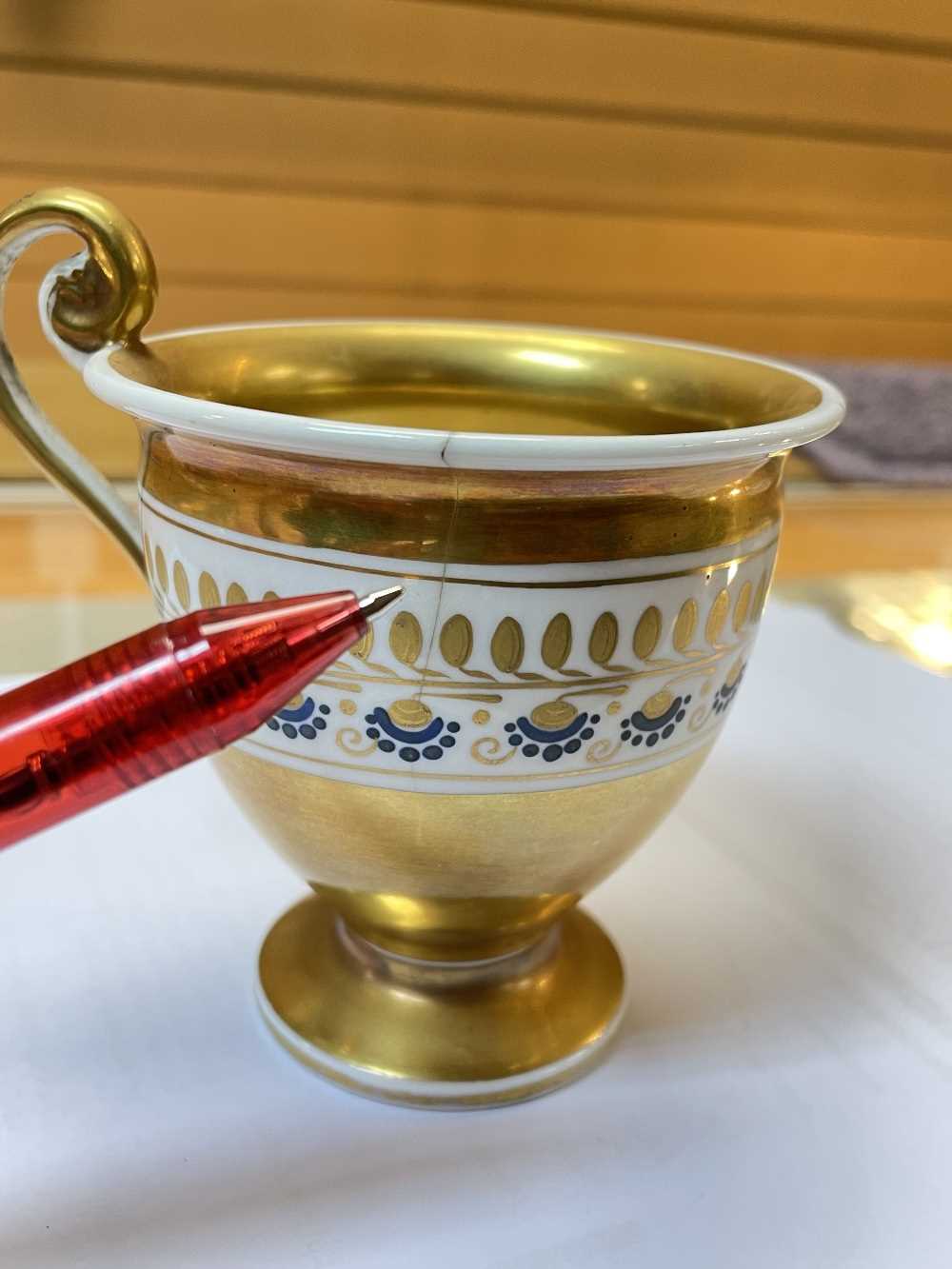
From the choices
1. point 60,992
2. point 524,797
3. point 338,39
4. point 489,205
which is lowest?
point 60,992

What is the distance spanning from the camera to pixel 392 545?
0.22 meters

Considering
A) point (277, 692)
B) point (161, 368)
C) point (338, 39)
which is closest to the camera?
point (277, 692)

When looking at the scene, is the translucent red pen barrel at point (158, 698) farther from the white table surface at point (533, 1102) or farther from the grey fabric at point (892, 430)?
the grey fabric at point (892, 430)

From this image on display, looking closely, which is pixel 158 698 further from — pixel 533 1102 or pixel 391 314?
pixel 391 314

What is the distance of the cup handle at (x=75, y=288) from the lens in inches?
11.0

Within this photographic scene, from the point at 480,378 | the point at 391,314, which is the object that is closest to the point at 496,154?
the point at 391,314

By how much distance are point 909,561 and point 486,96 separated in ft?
2.01

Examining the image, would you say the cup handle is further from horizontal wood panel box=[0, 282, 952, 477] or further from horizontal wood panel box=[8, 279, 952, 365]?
horizontal wood panel box=[8, 279, 952, 365]

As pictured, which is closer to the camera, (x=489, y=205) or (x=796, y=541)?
(x=796, y=541)

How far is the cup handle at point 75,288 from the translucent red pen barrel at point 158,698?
0.48 feet

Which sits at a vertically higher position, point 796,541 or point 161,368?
point 161,368

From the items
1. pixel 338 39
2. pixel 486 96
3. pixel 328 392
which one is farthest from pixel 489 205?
pixel 328 392

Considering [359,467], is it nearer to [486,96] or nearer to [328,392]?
[328,392]

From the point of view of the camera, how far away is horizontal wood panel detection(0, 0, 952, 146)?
93 cm
